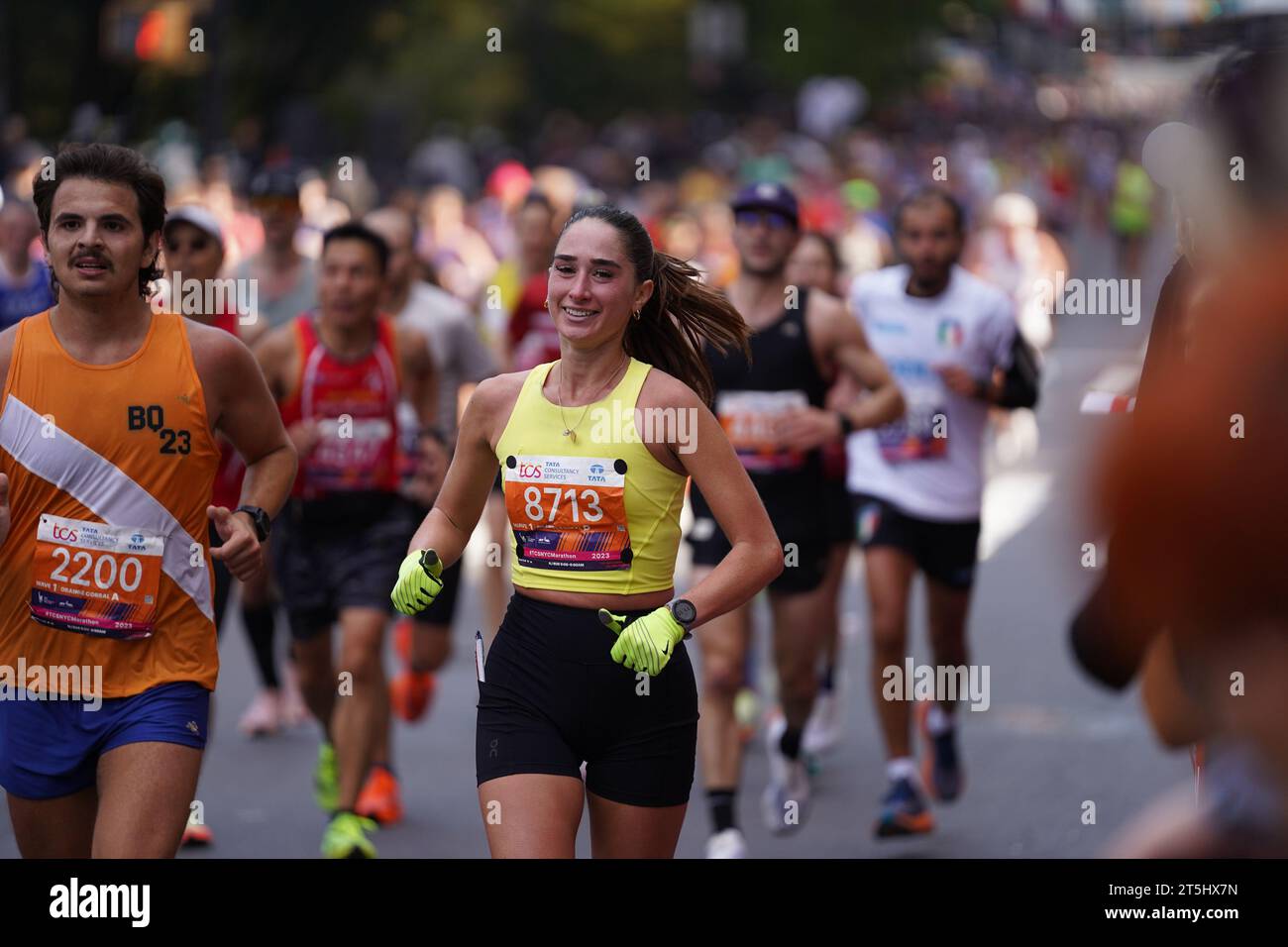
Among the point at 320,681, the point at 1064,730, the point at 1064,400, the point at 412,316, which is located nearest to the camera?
the point at 320,681

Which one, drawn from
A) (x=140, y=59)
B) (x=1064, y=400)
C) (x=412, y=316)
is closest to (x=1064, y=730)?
(x=412, y=316)

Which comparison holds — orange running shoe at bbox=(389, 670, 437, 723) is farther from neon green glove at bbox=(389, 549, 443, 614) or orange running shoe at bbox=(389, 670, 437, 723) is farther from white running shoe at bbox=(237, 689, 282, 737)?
neon green glove at bbox=(389, 549, 443, 614)

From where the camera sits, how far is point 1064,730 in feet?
32.5

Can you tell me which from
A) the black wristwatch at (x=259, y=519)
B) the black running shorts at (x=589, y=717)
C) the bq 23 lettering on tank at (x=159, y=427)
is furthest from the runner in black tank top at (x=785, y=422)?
the bq 23 lettering on tank at (x=159, y=427)

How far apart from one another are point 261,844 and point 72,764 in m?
3.09

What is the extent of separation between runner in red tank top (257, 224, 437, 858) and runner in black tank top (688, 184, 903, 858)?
1104mm

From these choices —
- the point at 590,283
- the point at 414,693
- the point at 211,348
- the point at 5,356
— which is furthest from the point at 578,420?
the point at 414,693

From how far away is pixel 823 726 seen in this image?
31.6ft

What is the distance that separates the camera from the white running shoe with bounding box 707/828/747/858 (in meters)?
7.23

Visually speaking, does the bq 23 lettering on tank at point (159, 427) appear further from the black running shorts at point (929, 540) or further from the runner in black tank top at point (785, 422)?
the black running shorts at point (929, 540)

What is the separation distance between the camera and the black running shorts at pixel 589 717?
4.80m

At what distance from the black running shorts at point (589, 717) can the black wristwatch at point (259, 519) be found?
761 millimetres

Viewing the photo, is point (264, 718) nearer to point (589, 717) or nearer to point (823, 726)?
point (823, 726)
